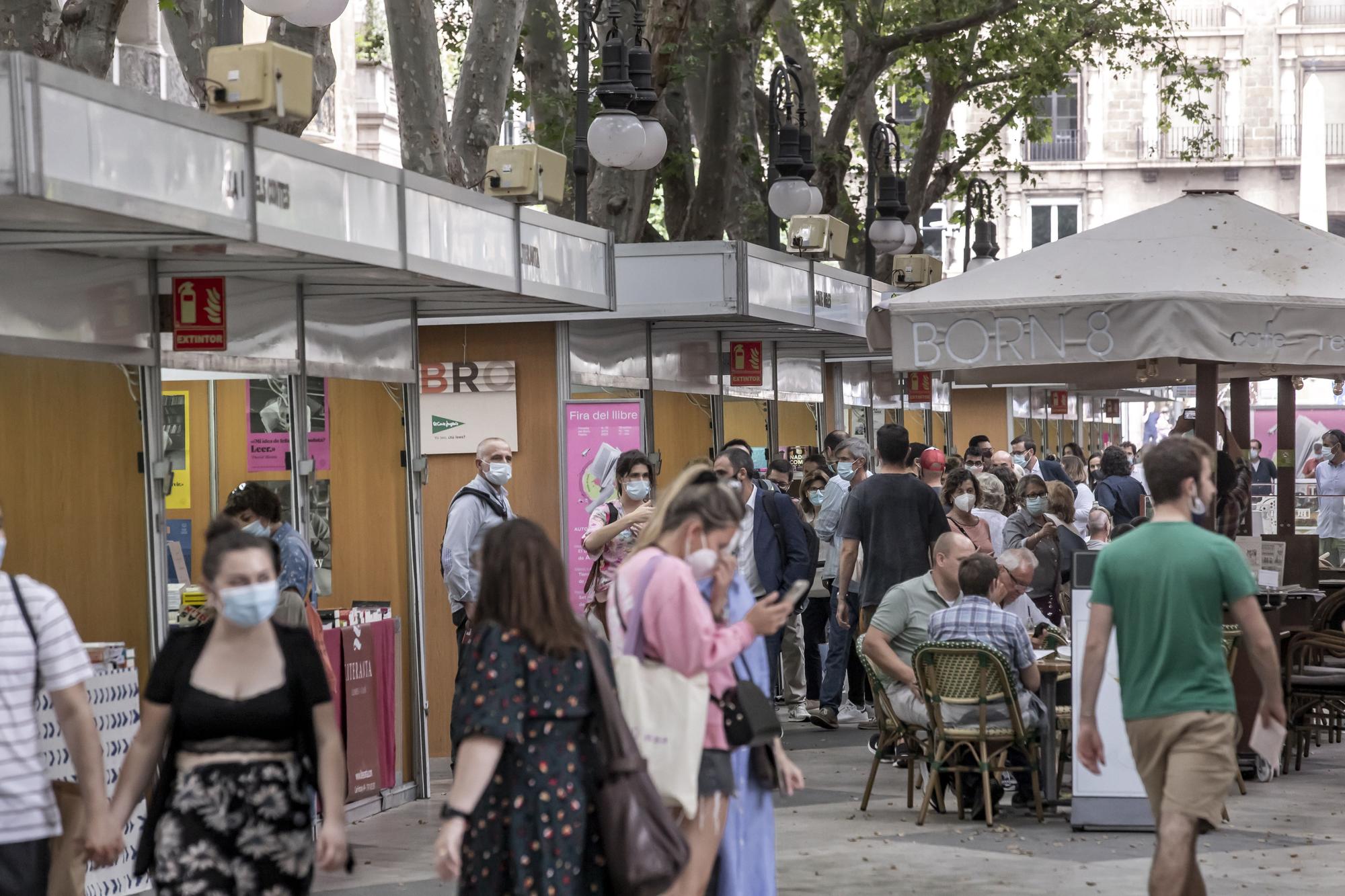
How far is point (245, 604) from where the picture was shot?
5.27 metres

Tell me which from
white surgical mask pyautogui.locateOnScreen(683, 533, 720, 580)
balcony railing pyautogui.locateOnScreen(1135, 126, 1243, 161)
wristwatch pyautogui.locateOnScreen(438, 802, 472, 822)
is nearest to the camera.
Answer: wristwatch pyautogui.locateOnScreen(438, 802, 472, 822)

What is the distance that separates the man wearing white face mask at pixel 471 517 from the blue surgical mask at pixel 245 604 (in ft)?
17.7

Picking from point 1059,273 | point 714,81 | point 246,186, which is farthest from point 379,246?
point 714,81

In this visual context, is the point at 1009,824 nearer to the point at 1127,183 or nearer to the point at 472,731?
the point at 472,731

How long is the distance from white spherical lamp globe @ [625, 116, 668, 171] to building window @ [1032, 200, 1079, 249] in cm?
4519

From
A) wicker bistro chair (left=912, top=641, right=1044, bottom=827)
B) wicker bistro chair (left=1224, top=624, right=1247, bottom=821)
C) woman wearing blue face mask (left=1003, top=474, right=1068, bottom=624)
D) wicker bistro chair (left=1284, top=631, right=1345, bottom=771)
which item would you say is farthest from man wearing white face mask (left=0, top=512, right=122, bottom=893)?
woman wearing blue face mask (left=1003, top=474, right=1068, bottom=624)

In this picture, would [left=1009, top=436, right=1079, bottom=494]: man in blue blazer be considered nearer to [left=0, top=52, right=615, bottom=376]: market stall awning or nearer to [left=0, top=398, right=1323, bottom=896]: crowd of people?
[left=0, top=52, right=615, bottom=376]: market stall awning

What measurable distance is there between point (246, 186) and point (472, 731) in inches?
124

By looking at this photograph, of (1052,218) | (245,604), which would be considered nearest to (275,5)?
(245,604)

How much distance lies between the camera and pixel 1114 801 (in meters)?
9.45

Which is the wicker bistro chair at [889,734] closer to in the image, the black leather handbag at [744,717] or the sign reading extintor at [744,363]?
the black leather handbag at [744,717]

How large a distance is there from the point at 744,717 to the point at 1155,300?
4.16 meters

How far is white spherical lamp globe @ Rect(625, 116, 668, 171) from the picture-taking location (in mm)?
13422

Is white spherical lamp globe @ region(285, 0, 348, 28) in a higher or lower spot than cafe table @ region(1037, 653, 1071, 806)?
higher
